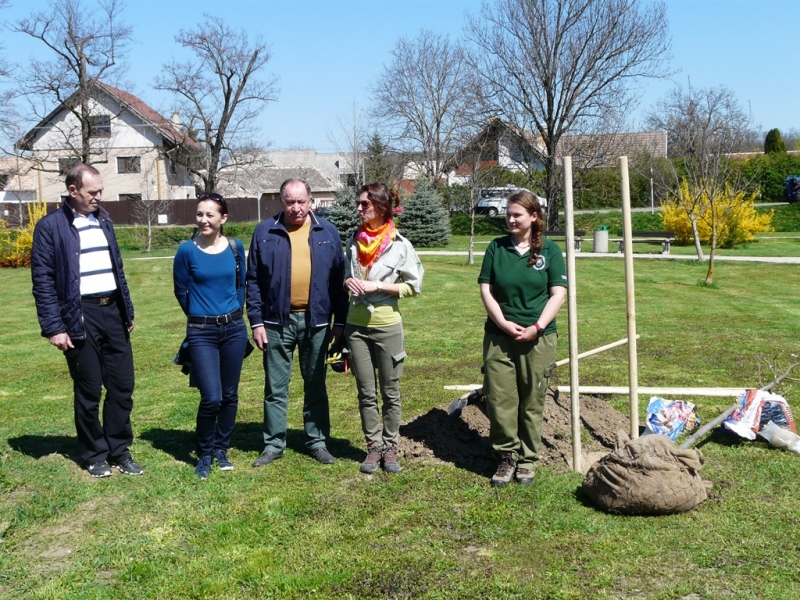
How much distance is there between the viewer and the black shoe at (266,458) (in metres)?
5.65

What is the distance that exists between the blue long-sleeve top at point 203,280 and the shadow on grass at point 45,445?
1373 mm

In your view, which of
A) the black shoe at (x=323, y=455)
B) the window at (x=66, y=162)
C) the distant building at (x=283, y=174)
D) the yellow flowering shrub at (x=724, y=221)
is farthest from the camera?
the distant building at (x=283, y=174)

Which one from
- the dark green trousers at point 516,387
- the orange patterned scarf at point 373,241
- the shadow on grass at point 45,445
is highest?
the orange patterned scarf at point 373,241

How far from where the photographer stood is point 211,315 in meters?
5.42

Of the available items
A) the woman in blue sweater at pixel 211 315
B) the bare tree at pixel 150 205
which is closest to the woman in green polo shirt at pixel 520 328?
the woman in blue sweater at pixel 211 315

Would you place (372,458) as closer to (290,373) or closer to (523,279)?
(290,373)

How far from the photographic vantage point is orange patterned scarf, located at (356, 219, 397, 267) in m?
5.34

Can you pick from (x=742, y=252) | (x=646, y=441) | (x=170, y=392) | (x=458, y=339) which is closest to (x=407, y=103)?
(x=742, y=252)

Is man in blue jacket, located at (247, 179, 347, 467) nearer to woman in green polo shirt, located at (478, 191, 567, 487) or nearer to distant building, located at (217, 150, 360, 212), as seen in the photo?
woman in green polo shirt, located at (478, 191, 567, 487)

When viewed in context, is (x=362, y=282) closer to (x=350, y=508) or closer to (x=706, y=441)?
(x=350, y=508)

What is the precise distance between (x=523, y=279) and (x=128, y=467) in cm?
284

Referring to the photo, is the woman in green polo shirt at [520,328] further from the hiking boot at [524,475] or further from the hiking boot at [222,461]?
the hiking boot at [222,461]

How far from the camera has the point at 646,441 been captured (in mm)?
4805

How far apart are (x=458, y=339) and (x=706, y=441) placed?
5735mm
